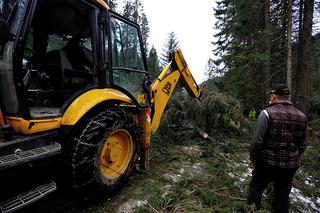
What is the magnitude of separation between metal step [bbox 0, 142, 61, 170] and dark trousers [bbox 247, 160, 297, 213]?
8.15 ft

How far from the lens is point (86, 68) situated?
370cm

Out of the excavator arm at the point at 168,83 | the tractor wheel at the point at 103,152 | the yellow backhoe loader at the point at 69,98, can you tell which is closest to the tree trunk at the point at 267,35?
the excavator arm at the point at 168,83

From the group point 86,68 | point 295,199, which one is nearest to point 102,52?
point 86,68

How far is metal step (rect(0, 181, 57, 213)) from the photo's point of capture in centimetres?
201

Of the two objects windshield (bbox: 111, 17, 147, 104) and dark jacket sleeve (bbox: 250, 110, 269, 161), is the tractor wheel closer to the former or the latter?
windshield (bbox: 111, 17, 147, 104)

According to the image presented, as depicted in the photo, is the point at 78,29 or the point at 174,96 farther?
the point at 174,96

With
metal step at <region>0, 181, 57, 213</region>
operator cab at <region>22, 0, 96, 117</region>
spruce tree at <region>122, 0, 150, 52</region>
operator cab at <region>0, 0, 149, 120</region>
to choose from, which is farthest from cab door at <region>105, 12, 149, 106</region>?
spruce tree at <region>122, 0, 150, 52</region>

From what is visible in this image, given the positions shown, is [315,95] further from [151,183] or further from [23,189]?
[23,189]

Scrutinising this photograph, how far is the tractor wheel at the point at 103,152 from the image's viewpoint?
2648 mm

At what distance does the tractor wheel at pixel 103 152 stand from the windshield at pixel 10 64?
74 cm

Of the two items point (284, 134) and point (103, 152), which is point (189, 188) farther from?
point (284, 134)

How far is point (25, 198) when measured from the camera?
2.18 metres

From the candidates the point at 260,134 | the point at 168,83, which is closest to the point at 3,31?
the point at 260,134

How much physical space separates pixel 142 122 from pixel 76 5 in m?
2.10
